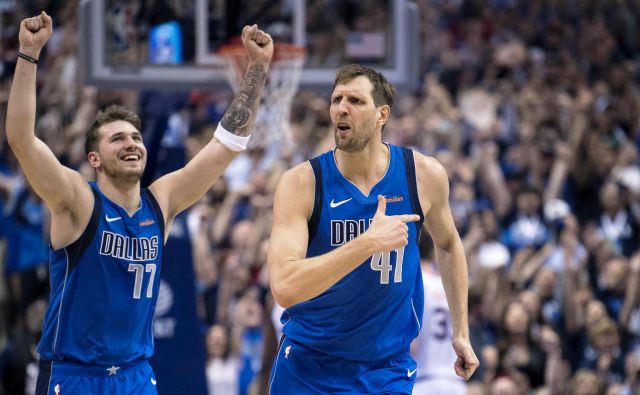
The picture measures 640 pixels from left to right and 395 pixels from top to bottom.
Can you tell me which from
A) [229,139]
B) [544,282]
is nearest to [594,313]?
[544,282]

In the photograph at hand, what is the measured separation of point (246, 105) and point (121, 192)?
894mm

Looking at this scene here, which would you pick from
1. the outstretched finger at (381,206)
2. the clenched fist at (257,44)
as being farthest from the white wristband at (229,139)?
the outstretched finger at (381,206)

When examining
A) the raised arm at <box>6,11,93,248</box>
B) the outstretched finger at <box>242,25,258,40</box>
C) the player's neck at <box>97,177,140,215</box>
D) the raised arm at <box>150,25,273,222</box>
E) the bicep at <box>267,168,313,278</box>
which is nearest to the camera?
the bicep at <box>267,168,313,278</box>

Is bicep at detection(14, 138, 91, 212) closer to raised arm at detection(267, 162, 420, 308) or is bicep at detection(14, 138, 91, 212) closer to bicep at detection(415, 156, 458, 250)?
raised arm at detection(267, 162, 420, 308)

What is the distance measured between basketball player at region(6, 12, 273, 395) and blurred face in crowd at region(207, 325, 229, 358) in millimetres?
4631

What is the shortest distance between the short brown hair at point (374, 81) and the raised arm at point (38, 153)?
1485 millimetres

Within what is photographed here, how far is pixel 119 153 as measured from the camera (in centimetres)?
622

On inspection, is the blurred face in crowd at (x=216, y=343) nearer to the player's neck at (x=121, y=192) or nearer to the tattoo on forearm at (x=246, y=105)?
the tattoo on forearm at (x=246, y=105)

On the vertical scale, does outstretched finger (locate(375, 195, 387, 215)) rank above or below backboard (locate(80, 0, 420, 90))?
below

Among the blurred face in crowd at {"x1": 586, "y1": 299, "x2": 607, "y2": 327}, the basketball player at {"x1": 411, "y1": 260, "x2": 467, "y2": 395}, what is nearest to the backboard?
the basketball player at {"x1": 411, "y1": 260, "x2": 467, "y2": 395}

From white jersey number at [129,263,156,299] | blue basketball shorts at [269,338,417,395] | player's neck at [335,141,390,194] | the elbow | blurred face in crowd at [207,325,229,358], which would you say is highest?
→ player's neck at [335,141,390,194]

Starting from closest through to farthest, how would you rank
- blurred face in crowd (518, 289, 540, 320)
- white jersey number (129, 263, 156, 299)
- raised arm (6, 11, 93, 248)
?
raised arm (6, 11, 93, 248), white jersey number (129, 263, 156, 299), blurred face in crowd (518, 289, 540, 320)

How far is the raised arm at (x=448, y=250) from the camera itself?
19.0 ft

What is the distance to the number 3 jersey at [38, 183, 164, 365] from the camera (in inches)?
237
